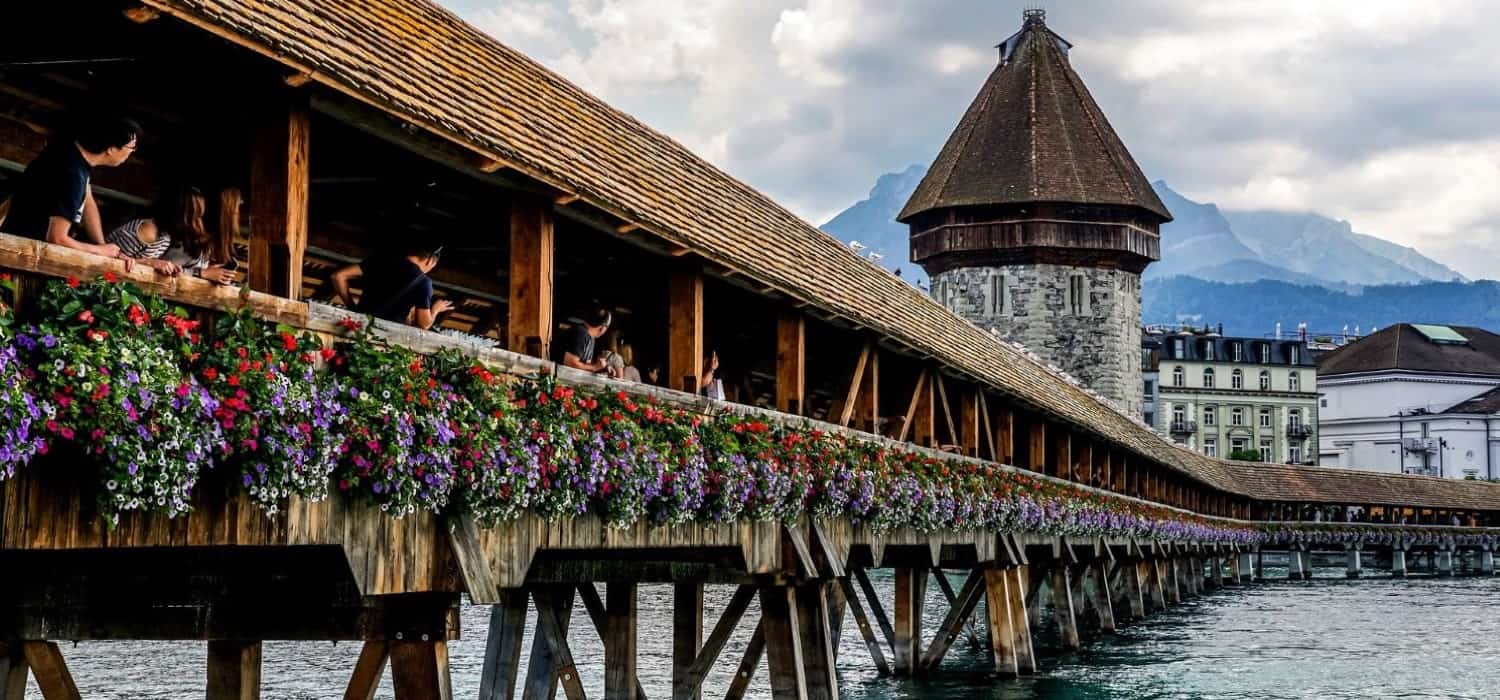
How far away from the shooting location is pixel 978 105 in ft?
191

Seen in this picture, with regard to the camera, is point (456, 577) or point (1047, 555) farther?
point (1047, 555)

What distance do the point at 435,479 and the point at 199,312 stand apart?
1.30m

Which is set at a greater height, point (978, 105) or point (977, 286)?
point (978, 105)

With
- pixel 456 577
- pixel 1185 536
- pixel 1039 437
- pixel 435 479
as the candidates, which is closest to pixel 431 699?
pixel 456 577

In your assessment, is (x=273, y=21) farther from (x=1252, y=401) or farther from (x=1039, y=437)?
(x=1252, y=401)

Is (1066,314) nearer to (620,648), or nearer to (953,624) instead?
(953,624)

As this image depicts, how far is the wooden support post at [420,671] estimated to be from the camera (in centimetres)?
750

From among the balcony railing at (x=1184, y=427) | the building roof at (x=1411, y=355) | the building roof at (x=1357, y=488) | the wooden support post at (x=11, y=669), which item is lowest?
the wooden support post at (x=11, y=669)

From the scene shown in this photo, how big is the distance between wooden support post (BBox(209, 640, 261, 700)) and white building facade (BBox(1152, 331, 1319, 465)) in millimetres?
88268

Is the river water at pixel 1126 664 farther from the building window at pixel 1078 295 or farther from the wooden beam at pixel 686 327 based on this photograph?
the building window at pixel 1078 295

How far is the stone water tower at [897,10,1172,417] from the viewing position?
178 ft

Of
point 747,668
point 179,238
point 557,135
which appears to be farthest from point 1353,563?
point 179,238

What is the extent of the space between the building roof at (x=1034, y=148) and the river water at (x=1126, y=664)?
20.5 metres

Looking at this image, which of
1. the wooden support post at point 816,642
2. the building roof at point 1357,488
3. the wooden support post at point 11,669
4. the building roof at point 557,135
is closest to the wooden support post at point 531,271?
the building roof at point 557,135
